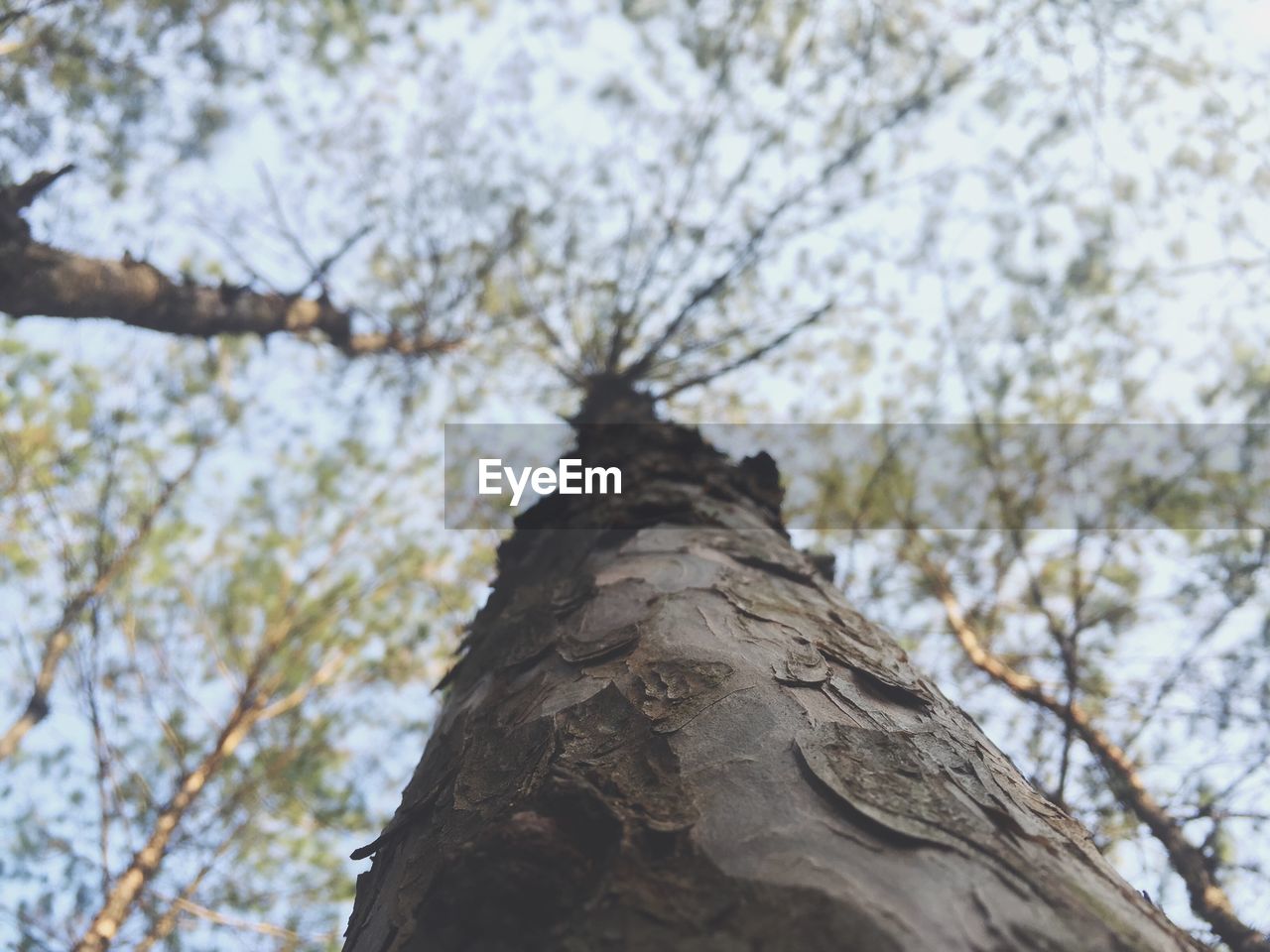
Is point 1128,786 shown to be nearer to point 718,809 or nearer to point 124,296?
point 718,809

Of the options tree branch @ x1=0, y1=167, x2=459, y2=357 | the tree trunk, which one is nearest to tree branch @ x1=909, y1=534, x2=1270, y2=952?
the tree trunk

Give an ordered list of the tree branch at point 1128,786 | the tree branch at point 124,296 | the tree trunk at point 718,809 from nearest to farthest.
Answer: the tree trunk at point 718,809 → the tree branch at point 124,296 → the tree branch at point 1128,786

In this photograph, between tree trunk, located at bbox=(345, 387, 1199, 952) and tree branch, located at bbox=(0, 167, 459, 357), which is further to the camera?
tree branch, located at bbox=(0, 167, 459, 357)

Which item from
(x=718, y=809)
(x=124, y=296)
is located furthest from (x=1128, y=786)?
(x=124, y=296)

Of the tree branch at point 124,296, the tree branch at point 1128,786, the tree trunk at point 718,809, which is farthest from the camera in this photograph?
the tree branch at point 1128,786

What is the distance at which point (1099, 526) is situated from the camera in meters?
5.56

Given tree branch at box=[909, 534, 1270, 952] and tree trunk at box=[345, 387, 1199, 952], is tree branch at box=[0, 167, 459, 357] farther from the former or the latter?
tree branch at box=[909, 534, 1270, 952]

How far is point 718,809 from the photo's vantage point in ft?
3.07

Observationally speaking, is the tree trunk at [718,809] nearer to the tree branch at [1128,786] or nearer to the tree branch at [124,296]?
the tree branch at [124,296]

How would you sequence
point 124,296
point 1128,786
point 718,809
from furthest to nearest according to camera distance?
point 1128,786
point 124,296
point 718,809

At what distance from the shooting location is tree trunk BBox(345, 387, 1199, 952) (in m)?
0.79

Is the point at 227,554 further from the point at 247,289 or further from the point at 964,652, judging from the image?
the point at 964,652

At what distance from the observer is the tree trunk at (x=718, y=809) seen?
790 mm

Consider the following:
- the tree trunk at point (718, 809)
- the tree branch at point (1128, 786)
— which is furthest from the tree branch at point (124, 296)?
the tree branch at point (1128, 786)
